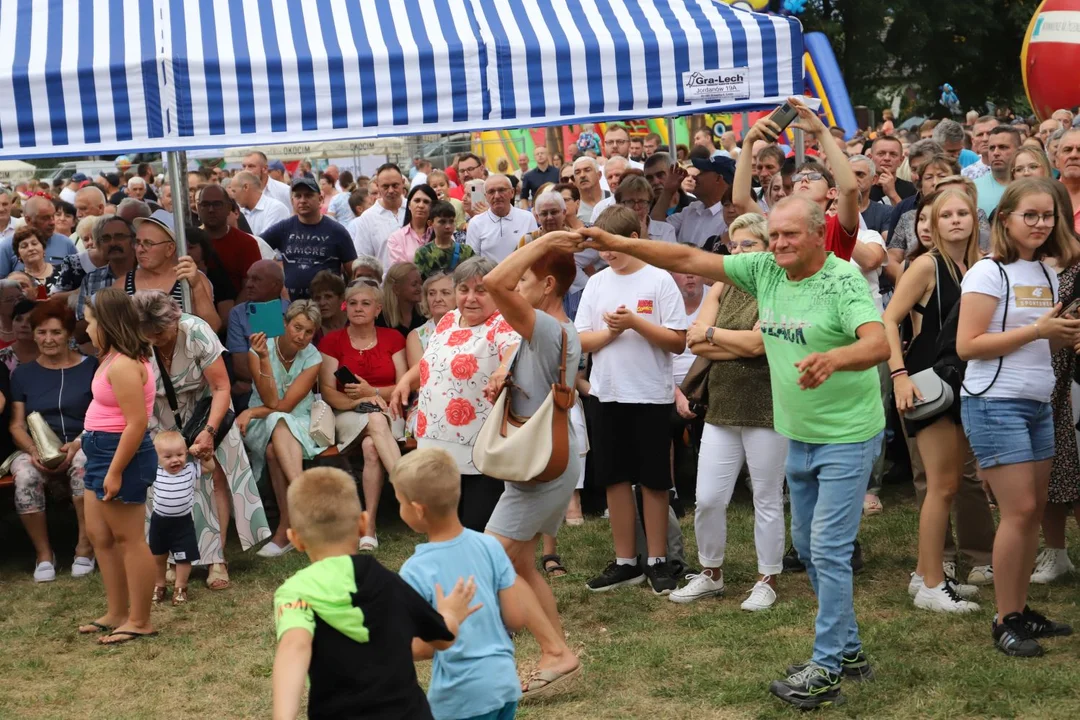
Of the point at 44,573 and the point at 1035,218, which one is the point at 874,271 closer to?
the point at 1035,218

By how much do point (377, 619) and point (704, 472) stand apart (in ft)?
10.4

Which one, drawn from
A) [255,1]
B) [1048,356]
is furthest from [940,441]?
[255,1]

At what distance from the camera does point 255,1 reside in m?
7.18

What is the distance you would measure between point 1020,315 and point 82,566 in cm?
514

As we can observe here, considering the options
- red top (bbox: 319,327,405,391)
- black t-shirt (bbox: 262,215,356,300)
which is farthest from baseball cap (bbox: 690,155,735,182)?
red top (bbox: 319,327,405,391)

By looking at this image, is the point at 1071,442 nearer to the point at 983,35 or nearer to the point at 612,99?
the point at 612,99

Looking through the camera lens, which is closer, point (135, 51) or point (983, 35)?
point (135, 51)

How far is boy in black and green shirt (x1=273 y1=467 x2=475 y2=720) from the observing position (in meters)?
2.85

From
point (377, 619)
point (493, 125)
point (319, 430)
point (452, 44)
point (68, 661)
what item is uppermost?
point (452, 44)

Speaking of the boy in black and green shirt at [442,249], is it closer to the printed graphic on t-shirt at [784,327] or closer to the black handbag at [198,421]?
the black handbag at [198,421]

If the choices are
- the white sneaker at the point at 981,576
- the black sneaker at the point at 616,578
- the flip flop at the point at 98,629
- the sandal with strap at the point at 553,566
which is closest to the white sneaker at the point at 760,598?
the black sneaker at the point at 616,578

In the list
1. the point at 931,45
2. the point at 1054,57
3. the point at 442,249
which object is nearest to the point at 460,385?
the point at 442,249

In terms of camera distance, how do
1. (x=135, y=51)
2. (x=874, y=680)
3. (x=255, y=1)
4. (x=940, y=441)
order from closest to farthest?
(x=874, y=680) → (x=940, y=441) → (x=135, y=51) → (x=255, y=1)

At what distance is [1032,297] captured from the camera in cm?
477
